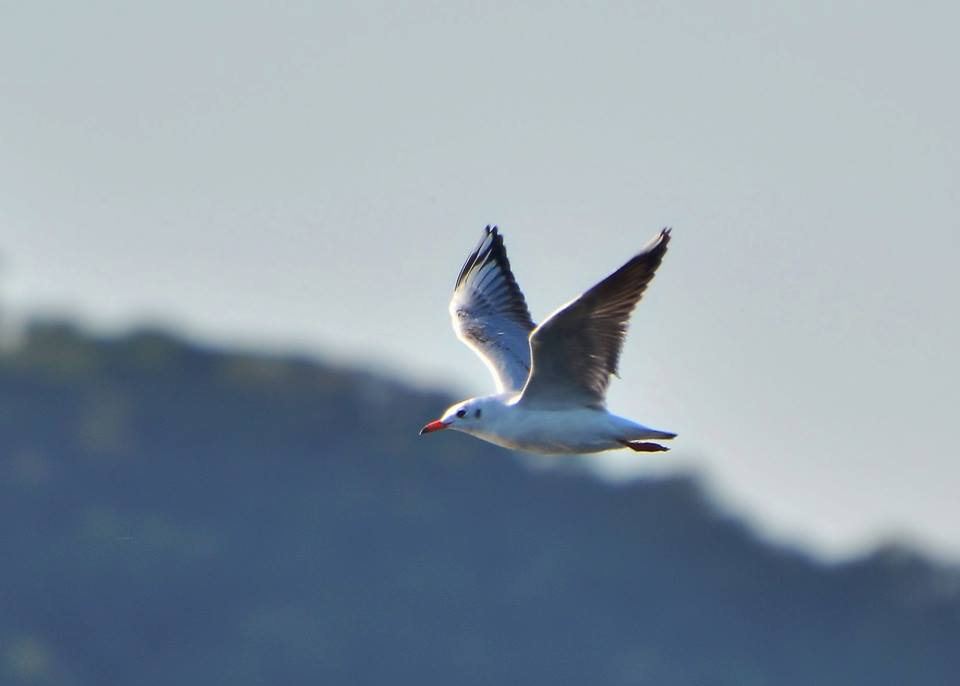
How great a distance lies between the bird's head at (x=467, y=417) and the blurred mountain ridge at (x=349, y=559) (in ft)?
135

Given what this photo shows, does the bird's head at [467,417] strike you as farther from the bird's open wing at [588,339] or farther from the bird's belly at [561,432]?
the bird's open wing at [588,339]

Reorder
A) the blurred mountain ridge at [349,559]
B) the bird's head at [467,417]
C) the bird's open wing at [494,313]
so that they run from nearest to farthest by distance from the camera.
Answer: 1. the bird's head at [467,417]
2. the bird's open wing at [494,313]
3. the blurred mountain ridge at [349,559]

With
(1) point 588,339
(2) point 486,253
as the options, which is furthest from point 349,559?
(1) point 588,339

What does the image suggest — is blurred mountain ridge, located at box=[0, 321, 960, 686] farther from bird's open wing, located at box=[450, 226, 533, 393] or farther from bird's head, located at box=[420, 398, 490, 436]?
bird's head, located at box=[420, 398, 490, 436]

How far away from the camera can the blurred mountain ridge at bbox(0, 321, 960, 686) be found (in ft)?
207

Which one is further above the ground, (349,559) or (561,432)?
(349,559)

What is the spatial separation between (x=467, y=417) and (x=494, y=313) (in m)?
2.33

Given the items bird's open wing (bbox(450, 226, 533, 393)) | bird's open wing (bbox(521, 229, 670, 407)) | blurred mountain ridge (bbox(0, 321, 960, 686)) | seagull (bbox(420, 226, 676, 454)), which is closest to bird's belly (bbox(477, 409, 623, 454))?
seagull (bbox(420, 226, 676, 454))

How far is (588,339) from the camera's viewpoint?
53.3 feet

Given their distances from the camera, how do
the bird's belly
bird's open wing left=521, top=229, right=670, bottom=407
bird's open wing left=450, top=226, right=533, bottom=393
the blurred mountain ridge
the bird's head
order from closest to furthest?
1. bird's open wing left=521, top=229, right=670, bottom=407
2. the bird's belly
3. the bird's head
4. bird's open wing left=450, top=226, right=533, bottom=393
5. the blurred mountain ridge

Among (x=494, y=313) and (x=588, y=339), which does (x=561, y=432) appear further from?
(x=494, y=313)

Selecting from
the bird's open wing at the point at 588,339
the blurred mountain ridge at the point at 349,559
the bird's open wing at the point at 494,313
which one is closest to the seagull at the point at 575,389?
the bird's open wing at the point at 588,339

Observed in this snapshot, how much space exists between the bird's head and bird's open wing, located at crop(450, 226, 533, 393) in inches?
31.6

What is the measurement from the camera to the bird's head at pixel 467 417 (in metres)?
17.0
